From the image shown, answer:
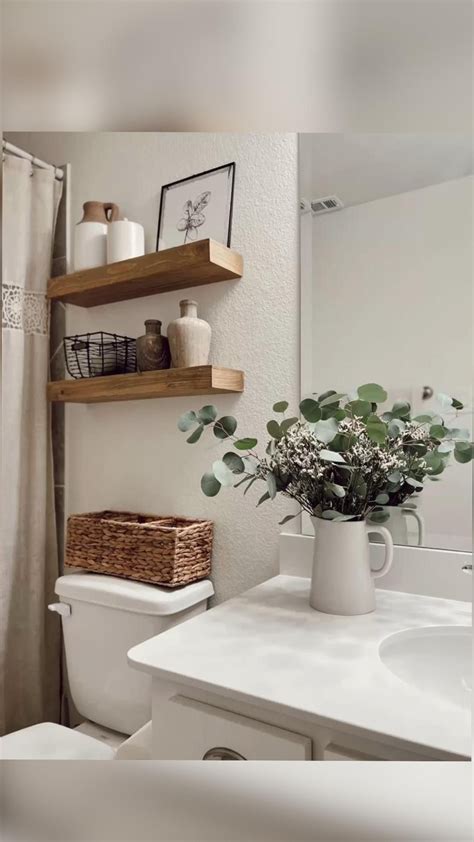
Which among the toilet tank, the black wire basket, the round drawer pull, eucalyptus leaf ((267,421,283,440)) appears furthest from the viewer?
the black wire basket

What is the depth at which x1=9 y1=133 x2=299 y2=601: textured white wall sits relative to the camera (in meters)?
1.17

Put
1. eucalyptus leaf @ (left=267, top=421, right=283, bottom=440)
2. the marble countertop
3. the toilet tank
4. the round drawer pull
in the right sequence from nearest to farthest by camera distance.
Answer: the marble countertop
the round drawer pull
eucalyptus leaf @ (left=267, top=421, right=283, bottom=440)
the toilet tank

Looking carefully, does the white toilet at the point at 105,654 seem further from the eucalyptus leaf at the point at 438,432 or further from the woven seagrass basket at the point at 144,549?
the eucalyptus leaf at the point at 438,432

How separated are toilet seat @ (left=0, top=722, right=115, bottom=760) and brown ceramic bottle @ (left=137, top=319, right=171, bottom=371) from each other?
2.54ft

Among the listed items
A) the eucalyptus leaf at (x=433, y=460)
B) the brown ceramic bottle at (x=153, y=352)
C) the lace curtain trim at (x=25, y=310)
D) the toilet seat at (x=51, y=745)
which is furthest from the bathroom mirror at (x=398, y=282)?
the lace curtain trim at (x=25, y=310)

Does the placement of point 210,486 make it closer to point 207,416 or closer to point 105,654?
point 207,416

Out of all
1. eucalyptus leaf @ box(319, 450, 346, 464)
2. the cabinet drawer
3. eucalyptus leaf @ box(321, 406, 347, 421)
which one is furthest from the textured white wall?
the cabinet drawer

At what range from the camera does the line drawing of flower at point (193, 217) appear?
1.27 meters

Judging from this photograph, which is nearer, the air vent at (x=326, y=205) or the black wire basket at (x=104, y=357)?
the air vent at (x=326, y=205)

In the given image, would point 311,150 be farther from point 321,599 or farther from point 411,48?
point 411,48

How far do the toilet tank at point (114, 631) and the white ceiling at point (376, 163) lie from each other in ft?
2.90

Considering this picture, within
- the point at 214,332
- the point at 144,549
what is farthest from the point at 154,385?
the point at 144,549

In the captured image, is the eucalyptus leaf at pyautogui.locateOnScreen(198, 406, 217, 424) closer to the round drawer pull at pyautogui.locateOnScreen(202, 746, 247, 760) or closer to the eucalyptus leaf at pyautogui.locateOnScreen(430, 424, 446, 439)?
the eucalyptus leaf at pyautogui.locateOnScreen(430, 424, 446, 439)

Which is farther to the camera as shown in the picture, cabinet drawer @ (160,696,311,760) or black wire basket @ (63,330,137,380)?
black wire basket @ (63,330,137,380)
